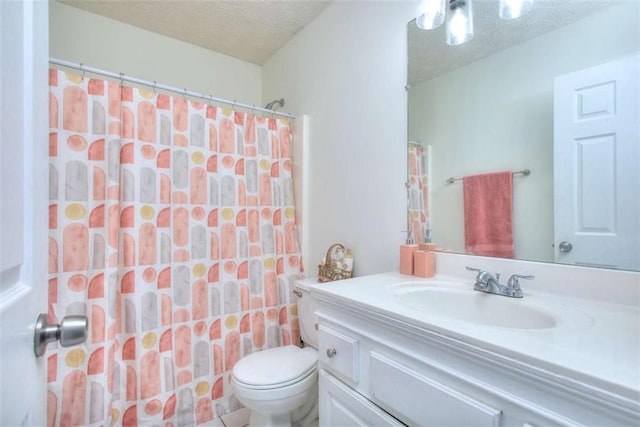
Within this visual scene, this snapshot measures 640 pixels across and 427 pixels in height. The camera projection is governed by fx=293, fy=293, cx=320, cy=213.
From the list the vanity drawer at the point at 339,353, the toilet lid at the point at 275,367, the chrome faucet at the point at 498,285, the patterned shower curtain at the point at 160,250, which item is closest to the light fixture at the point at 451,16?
the chrome faucet at the point at 498,285

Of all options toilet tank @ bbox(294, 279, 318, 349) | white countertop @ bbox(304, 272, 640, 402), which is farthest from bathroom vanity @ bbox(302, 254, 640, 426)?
toilet tank @ bbox(294, 279, 318, 349)

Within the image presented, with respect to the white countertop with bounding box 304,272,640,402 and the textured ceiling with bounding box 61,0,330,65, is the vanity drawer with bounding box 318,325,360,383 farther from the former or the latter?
the textured ceiling with bounding box 61,0,330,65

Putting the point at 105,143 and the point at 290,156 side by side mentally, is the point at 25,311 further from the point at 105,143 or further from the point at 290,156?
the point at 290,156

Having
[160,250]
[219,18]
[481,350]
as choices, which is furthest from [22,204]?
[219,18]

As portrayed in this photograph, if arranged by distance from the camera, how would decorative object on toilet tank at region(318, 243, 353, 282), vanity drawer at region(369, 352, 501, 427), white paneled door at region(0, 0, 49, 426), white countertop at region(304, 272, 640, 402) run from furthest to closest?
decorative object on toilet tank at region(318, 243, 353, 282)
vanity drawer at region(369, 352, 501, 427)
white countertop at region(304, 272, 640, 402)
white paneled door at region(0, 0, 49, 426)

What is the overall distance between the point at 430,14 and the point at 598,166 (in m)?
0.86

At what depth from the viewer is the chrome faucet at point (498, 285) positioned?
0.90 metres

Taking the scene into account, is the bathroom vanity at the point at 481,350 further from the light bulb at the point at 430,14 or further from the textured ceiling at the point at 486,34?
the light bulb at the point at 430,14

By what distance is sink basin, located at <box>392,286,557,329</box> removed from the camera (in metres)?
0.82

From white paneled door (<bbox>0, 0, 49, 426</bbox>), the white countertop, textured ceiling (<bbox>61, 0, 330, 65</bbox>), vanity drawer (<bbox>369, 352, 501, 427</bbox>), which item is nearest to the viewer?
white paneled door (<bbox>0, 0, 49, 426</bbox>)

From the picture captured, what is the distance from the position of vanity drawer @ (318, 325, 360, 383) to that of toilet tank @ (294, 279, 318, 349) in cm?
55

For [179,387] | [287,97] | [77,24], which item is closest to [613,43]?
[287,97]

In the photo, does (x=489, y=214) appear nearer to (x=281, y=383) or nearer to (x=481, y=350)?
(x=481, y=350)

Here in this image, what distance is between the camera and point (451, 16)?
1193 millimetres
